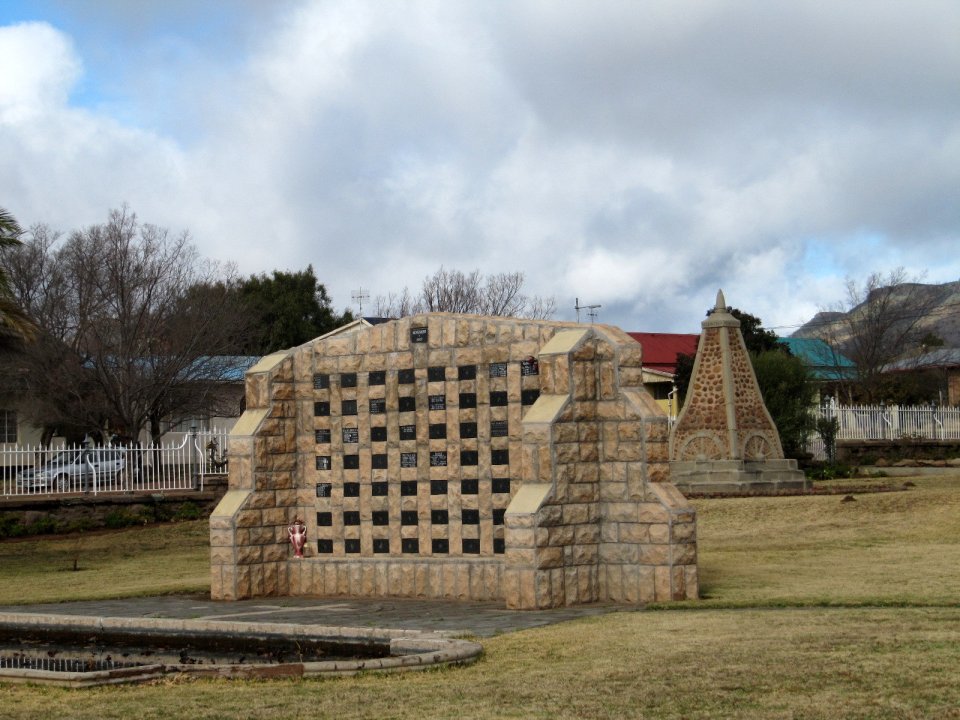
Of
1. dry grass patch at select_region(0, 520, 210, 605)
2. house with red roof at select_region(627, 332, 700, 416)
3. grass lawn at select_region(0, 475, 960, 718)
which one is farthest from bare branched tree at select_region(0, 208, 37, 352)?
house with red roof at select_region(627, 332, 700, 416)

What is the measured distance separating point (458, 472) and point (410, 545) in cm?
115

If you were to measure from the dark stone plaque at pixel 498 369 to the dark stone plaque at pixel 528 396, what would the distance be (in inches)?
13.1

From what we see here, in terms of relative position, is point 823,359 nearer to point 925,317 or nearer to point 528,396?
point 925,317

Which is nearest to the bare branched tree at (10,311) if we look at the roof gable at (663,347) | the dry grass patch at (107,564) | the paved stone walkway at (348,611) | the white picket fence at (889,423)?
the dry grass patch at (107,564)

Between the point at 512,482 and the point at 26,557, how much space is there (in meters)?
12.3

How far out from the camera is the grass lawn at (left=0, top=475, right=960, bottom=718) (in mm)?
7738

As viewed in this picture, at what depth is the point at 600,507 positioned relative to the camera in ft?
45.5

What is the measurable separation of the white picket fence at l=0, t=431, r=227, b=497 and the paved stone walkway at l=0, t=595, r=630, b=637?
10232mm

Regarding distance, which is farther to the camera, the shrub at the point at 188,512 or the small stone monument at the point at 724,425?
the small stone monument at the point at 724,425

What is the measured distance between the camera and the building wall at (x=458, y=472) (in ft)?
44.4

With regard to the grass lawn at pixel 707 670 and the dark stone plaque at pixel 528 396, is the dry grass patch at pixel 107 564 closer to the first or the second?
the dark stone plaque at pixel 528 396

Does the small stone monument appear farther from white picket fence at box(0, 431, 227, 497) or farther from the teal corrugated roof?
the teal corrugated roof

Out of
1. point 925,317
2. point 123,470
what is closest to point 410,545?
point 123,470

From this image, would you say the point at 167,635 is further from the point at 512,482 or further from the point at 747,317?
the point at 747,317
